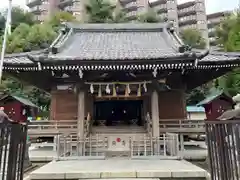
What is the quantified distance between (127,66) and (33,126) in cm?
584

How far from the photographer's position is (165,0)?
190 feet

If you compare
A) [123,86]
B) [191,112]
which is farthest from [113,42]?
[191,112]

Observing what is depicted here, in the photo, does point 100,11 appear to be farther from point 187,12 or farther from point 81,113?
point 81,113

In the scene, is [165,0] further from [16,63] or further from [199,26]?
[16,63]

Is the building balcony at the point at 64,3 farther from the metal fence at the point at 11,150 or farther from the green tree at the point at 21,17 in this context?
the metal fence at the point at 11,150

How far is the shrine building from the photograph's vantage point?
29.2 feet

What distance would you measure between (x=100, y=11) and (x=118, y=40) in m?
29.2

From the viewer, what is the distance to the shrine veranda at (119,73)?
892 cm

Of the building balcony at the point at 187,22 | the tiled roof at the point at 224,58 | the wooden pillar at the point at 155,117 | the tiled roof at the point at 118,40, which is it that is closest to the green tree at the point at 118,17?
the building balcony at the point at 187,22

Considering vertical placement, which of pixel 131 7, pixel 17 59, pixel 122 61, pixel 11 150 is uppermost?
pixel 131 7

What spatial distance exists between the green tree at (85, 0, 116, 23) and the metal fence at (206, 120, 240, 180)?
126 feet

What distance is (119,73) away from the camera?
33.7 feet

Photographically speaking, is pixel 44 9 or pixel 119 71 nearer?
pixel 119 71

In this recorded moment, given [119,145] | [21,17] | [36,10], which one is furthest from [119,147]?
[36,10]
